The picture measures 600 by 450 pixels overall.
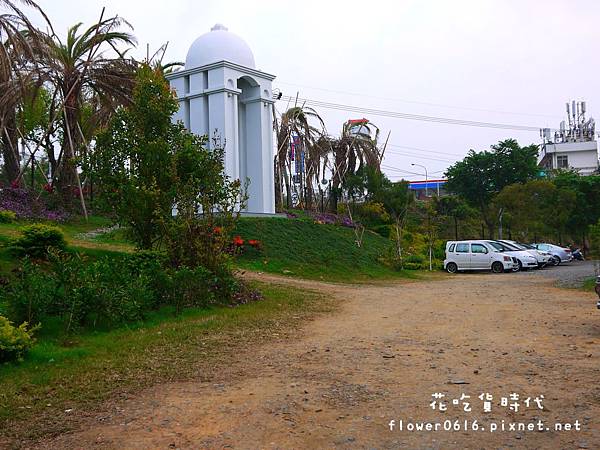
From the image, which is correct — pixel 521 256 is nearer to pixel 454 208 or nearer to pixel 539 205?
pixel 539 205

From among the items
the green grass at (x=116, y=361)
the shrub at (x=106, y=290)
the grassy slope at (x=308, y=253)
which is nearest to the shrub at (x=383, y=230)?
the grassy slope at (x=308, y=253)

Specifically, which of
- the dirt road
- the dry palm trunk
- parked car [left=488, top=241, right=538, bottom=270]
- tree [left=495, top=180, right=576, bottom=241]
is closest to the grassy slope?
parked car [left=488, top=241, right=538, bottom=270]

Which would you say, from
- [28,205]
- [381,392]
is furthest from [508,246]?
[381,392]

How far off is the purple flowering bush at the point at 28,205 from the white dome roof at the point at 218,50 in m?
7.99

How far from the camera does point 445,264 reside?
24453 mm

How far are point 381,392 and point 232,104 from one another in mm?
19657

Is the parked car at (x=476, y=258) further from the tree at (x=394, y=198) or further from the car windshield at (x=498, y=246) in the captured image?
the tree at (x=394, y=198)

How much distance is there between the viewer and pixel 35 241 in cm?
1086

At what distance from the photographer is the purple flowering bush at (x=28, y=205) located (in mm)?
20017

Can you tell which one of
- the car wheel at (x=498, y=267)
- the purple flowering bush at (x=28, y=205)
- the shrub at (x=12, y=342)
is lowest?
the car wheel at (x=498, y=267)

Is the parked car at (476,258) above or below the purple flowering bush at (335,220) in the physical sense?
below

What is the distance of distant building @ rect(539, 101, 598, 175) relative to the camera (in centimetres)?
5553

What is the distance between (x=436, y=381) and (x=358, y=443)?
5.81ft

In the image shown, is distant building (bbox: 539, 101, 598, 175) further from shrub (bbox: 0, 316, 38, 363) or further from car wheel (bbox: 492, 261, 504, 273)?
shrub (bbox: 0, 316, 38, 363)
